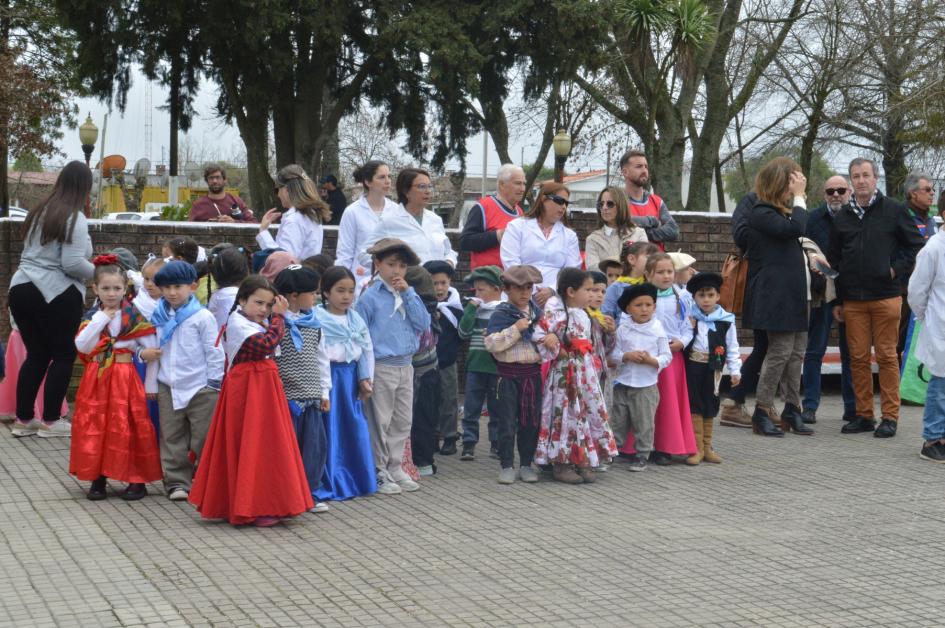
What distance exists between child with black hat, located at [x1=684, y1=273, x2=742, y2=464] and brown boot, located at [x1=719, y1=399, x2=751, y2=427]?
164cm

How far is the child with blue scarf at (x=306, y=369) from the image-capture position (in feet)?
23.8

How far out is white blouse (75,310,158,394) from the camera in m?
7.45

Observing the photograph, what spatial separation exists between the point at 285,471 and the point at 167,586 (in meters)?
1.33

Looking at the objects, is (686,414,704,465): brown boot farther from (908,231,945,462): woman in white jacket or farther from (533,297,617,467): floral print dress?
(908,231,945,462): woman in white jacket

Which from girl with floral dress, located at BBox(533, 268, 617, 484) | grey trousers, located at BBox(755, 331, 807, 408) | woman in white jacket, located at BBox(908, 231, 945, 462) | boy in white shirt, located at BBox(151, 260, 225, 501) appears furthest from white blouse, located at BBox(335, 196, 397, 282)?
woman in white jacket, located at BBox(908, 231, 945, 462)

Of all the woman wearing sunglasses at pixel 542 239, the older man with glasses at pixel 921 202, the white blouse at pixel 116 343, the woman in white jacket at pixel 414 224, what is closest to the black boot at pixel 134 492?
the white blouse at pixel 116 343

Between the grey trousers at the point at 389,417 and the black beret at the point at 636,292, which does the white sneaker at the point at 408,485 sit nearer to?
the grey trousers at the point at 389,417

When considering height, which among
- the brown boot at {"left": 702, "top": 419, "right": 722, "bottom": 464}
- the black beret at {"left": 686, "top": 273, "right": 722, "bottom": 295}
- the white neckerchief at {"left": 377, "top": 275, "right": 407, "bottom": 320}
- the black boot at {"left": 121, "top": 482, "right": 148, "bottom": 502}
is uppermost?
the black beret at {"left": 686, "top": 273, "right": 722, "bottom": 295}

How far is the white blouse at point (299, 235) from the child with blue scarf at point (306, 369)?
193cm

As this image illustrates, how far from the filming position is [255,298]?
697cm

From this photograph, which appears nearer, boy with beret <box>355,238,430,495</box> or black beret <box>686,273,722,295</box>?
boy with beret <box>355,238,430,495</box>

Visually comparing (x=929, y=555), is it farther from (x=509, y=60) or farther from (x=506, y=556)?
(x=509, y=60)

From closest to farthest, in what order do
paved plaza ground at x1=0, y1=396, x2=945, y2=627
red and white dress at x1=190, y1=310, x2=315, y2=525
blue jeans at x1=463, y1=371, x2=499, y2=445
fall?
paved plaza ground at x1=0, y1=396, x2=945, y2=627 → red and white dress at x1=190, y1=310, x2=315, y2=525 → blue jeans at x1=463, y1=371, x2=499, y2=445

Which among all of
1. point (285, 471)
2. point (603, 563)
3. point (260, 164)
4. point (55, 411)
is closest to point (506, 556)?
point (603, 563)
